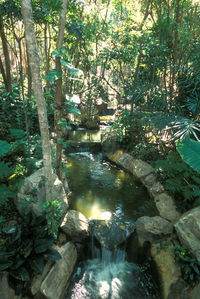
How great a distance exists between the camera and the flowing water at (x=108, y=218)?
3.34 m

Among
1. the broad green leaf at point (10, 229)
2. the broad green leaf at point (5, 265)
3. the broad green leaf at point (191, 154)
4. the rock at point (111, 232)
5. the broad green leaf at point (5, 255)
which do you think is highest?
the broad green leaf at point (191, 154)

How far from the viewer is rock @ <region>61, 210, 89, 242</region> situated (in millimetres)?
3568

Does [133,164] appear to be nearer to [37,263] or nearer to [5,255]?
[37,263]

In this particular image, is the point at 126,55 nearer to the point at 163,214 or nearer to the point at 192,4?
the point at 192,4

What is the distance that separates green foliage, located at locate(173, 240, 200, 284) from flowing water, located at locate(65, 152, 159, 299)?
701 millimetres

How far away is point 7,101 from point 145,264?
18.3 feet

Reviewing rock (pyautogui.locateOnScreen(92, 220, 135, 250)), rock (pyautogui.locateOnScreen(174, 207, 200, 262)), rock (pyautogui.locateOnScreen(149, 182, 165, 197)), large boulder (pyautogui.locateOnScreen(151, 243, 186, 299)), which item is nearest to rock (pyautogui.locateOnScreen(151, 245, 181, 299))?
large boulder (pyautogui.locateOnScreen(151, 243, 186, 299))

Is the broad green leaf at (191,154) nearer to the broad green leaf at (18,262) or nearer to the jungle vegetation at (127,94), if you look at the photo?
the jungle vegetation at (127,94)

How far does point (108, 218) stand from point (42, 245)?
1.85 meters

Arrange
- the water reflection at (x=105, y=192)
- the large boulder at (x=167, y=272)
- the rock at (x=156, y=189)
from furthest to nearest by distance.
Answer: the rock at (x=156, y=189) < the water reflection at (x=105, y=192) < the large boulder at (x=167, y=272)

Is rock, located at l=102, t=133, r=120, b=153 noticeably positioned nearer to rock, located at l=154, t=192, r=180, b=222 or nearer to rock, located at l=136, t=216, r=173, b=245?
rock, located at l=154, t=192, r=180, b=222

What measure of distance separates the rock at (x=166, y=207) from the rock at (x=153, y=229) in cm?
37

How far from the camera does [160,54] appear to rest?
6203 mm

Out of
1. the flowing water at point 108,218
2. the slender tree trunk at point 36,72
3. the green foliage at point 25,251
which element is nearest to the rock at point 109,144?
the flowing water at point 108,218
